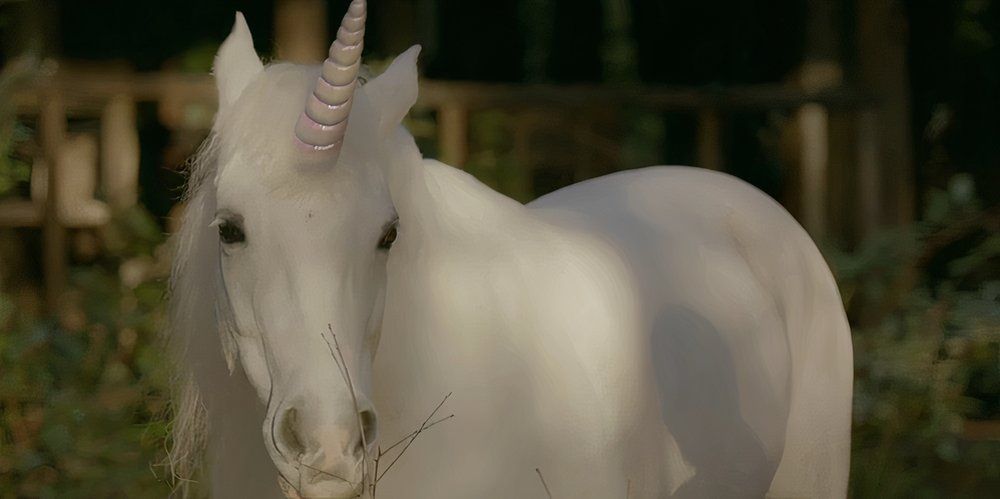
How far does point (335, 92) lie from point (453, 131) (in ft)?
13.3

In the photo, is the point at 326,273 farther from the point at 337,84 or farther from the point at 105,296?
the point at 105,296

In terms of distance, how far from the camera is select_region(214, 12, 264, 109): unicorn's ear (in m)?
2.62

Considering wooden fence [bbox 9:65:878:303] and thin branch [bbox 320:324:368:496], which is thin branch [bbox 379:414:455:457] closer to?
thin branch [bbox 320:324:368:496]

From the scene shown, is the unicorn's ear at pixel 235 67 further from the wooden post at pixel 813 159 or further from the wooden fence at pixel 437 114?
the wooden post at pixel 813 159

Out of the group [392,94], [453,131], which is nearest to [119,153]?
[453,131]

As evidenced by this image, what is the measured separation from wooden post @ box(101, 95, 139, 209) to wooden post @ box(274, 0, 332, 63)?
0.76 metres

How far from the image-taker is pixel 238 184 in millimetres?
2414

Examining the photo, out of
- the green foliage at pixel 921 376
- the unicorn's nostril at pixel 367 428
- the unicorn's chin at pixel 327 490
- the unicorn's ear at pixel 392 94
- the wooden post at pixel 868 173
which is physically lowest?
the green foliage at pixel 921 376

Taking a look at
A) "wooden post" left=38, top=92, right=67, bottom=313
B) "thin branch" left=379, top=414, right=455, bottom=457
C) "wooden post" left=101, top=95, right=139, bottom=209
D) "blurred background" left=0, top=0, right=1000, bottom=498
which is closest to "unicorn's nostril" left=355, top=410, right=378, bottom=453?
"thin branch" left=379, top=414, right=455, bottom=457

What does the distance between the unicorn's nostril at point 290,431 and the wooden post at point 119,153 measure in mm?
3903

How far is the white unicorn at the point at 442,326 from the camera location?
92.2 inches

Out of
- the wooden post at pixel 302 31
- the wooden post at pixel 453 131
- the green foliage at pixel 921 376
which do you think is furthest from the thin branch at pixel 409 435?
the wooden post at pixel 302 31

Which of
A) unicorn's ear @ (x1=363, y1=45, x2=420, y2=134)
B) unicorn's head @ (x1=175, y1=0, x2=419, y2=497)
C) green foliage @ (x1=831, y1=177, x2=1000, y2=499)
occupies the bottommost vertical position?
green foliage @ (x1=831, y1=177, x2=1000, y2=499)

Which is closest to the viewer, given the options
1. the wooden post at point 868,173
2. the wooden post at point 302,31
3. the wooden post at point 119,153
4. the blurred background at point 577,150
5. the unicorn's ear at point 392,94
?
the unicorn's ear at point 392,94
